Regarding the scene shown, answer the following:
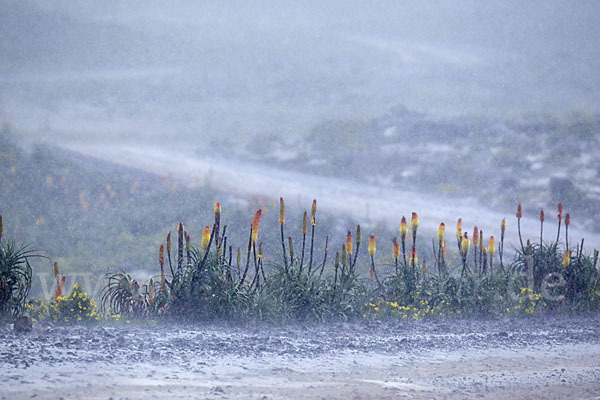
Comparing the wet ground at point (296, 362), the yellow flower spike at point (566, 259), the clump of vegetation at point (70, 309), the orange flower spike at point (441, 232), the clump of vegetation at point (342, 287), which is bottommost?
the wet ground at point (296, 362)

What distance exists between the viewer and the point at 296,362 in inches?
→ 285

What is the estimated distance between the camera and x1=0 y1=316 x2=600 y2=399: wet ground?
6.17 m

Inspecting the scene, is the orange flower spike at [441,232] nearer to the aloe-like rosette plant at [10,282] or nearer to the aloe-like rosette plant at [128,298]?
the aloe-like rosette plant at [128,298]

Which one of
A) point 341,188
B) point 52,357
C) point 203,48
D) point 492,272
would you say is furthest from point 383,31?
point 52,357

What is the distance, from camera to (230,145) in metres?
28.4

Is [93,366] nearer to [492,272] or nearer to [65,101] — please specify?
[492,272]

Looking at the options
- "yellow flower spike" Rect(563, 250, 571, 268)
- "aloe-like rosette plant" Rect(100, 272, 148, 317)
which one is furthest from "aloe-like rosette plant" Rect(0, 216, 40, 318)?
"yellow flower spike" Rect(563, 250, 571, 268)

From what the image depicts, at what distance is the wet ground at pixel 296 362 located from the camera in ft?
20.2

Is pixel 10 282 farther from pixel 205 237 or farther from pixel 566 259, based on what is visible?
pixel 566 259

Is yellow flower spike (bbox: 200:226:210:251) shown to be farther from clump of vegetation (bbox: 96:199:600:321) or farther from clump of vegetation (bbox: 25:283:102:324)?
clump of vegetation (bbox: 25:283:102:324)

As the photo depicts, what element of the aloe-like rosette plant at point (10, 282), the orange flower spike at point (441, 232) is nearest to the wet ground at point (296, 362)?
the aloe-like rosette plant at point (10, 282)

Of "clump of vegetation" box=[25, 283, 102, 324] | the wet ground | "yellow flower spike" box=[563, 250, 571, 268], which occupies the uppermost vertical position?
"yellow flower spike" box=[563, 250, 571, 268]

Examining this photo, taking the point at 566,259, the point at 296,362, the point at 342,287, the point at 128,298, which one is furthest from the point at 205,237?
the point at 566,259

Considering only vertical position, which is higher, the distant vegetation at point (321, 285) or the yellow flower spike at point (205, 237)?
the yellow flower spike at point (205, 237)
